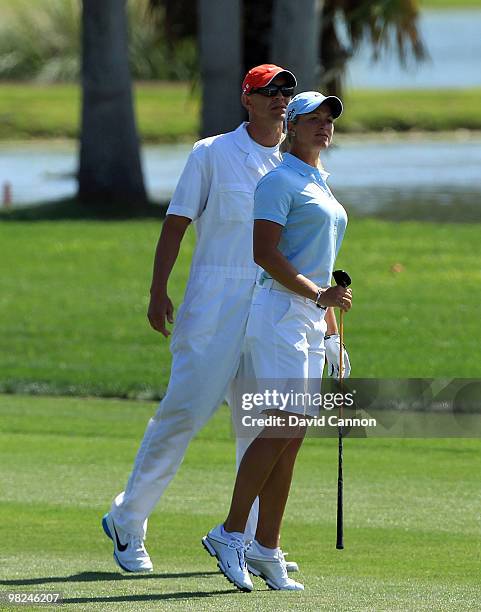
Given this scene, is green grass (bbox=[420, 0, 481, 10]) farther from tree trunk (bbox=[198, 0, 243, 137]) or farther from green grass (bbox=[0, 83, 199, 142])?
tree trunk (bbox=[198, 0, 243, 137])

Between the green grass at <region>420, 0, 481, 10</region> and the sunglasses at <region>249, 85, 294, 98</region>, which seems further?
the green grass at <region>420, 0, 481, 10</region>

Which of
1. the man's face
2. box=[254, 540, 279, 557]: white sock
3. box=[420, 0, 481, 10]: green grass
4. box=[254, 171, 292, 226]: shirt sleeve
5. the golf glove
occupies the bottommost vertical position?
box=[420, 0, 481, 10]: green grass

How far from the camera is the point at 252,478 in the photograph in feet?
20.8

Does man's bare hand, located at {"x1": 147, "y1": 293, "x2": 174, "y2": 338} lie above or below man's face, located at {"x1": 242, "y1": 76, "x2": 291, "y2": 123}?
below

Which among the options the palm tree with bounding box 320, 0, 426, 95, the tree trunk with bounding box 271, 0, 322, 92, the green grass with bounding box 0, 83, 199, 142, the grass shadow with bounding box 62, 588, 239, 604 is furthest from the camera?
the green grass with bounding box 0, 83, 199, 142

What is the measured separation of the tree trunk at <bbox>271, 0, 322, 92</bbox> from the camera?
21344 mm

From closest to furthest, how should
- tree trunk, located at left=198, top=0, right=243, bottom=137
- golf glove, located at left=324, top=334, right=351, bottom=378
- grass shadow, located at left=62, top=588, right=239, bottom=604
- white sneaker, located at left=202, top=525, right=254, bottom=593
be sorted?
grass shadow, located at left=62, top=588, right=239, bottom=604 → white sneaker, located at left=202, top=525, right=254, bottom=593 → golf glove, located at left=324, top=334, right=351, bottom=378 → tree trunk, located at left=198, top=0, right=243, bottom=137

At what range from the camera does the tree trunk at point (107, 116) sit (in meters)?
23.6

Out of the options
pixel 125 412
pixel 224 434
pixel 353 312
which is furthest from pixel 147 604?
pixel 353 312

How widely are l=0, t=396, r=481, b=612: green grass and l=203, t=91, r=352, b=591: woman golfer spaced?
17cm

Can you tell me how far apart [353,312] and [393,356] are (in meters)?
1.98

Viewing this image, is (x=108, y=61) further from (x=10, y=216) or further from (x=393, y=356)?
(x=393, y=356)

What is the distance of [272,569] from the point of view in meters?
6.37

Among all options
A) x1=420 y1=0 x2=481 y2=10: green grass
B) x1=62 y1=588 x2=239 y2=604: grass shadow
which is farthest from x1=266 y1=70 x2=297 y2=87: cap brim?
x1=420 y1=0 x2=481 y2=10: green grass
